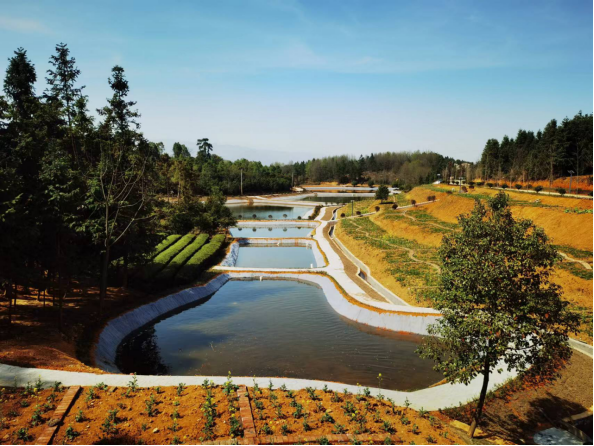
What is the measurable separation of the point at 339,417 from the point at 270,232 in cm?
5441

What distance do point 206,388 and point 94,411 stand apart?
3.80 m

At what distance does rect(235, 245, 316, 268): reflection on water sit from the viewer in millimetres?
45125

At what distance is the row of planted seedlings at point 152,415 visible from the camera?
11.4 m

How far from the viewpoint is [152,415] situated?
498 inches

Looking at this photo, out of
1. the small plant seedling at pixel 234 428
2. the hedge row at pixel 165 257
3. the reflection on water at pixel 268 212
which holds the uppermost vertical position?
the reflection on water at pixel 268 212

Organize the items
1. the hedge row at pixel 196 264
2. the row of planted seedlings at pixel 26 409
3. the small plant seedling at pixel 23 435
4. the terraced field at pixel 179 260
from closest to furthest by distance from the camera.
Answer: the small plant seedling at pixel 23 435 → the row of planted seedlings at pixel 26 409 → the terraced field at pixel 179 260 → the hedge row at pixel 196 264

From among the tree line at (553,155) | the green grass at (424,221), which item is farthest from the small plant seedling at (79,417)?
the tree line at (553,155)

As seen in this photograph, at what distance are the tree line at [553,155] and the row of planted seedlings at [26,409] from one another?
76.2 m

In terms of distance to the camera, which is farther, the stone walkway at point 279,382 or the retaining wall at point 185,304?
the retaining wall at point 185,304

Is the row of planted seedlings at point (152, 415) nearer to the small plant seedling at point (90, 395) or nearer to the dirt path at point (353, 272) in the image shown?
the small plant seedling at point (90, 395)

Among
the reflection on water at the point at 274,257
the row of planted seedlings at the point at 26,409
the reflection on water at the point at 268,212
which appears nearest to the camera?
the row of planted seedlings at the point at 26,409

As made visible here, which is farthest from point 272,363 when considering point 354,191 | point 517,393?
point 354,191

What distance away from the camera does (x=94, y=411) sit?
1265 centimetres

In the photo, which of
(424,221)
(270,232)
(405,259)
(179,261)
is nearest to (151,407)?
(179,261)
